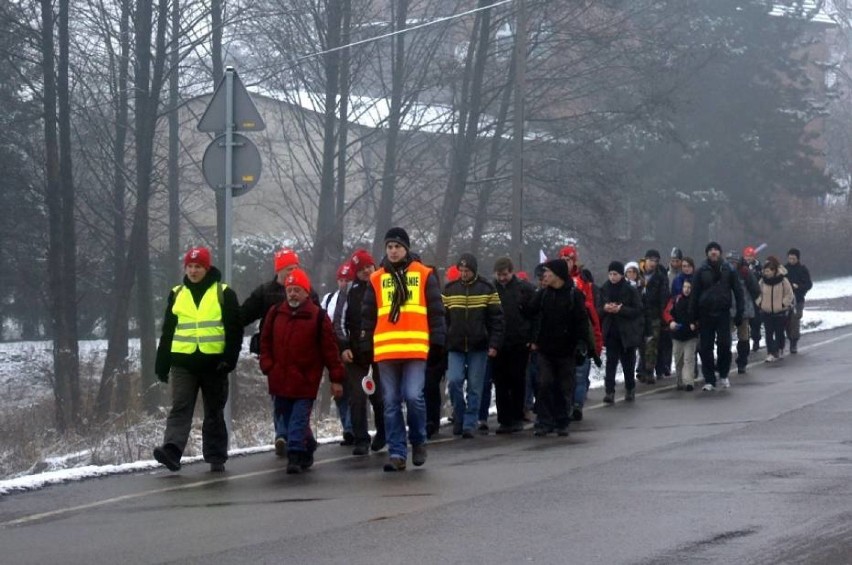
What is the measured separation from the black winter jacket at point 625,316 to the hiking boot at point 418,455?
283 inches

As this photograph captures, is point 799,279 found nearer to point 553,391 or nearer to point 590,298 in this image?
point 590,298

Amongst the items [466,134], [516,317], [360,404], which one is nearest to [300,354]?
[360,404]

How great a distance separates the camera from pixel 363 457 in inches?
529

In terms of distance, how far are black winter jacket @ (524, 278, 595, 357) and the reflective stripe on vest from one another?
4006 mm

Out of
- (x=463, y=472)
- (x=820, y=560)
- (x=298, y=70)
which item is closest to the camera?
(x=820, y=560)

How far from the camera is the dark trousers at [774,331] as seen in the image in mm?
25219

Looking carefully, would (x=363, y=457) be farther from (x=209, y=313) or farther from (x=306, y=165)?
(x=306, y=165)

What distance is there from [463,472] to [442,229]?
61.2ft

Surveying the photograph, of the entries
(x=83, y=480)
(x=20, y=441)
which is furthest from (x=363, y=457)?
(x=20, y=441)

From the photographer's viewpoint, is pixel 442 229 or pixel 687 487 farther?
pixel 442 229

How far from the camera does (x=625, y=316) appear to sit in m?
19.1

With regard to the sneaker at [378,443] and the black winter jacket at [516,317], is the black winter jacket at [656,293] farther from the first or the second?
the sneaker at [378,443]

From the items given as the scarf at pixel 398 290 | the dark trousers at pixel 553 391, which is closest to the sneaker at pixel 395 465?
the scarf at pixel 398 290

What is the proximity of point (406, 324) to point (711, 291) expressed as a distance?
8648 millimetres
